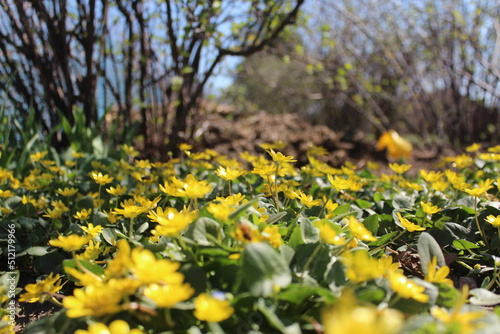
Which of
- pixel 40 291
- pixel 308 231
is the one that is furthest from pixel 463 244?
pixel 40 291

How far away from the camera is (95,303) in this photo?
2.54ft

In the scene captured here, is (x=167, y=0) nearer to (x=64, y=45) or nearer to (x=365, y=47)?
(x=64, y=45)

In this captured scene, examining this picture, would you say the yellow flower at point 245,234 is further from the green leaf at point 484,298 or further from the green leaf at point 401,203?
the green leaf at point 401,203

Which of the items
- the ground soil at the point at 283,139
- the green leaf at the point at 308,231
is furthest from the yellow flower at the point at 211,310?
the ground soil at the point at 283,139

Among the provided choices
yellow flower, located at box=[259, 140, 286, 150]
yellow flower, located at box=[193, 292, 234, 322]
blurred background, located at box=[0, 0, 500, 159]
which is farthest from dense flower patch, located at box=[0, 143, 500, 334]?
blurred background, located at box=[0, 0, 500, 159]

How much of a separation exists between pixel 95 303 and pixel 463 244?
1165 mm

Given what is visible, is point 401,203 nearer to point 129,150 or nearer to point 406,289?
point 406,289

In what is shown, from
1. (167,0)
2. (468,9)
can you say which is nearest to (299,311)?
(167,0)

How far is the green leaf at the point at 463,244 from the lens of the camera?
1.35 metres

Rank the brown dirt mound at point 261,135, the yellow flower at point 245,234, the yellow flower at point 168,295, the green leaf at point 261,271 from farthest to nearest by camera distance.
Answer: the brown dirt mound at point 261,135, the yellow flower at point 245,234, the green leaf at point 261,271, the yellow flower at point 168,295

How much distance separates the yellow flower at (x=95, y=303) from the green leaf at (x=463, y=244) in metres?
1.12

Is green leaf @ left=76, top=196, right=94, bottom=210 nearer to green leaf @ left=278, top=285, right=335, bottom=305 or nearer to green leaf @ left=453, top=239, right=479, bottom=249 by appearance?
green leaf @ left=278, top=285, right=335, bottom=305

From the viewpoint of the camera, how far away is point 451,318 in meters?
0.69

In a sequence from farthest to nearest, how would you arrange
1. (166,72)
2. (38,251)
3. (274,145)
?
(166,72)
(274,145)
(38,251)
